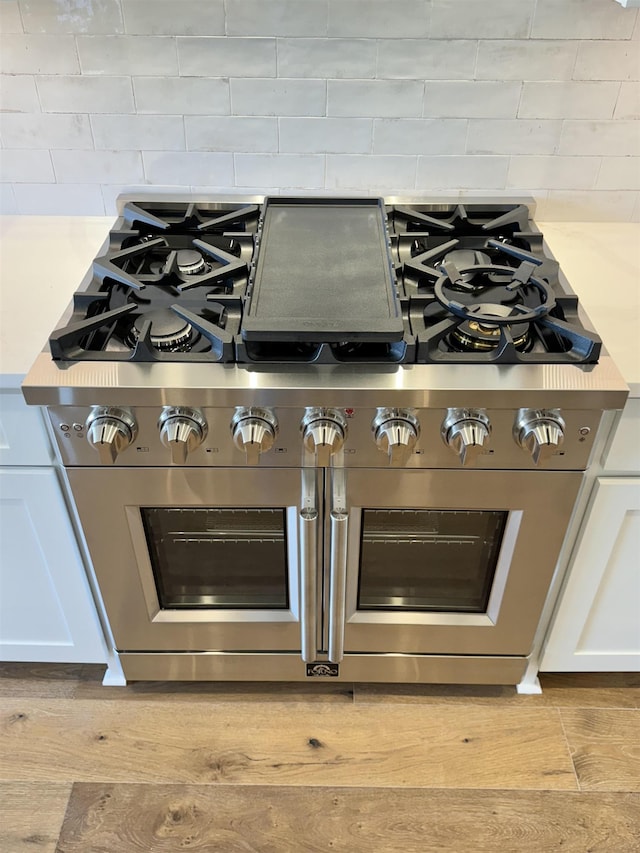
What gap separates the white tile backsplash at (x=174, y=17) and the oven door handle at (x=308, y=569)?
95 centimetres

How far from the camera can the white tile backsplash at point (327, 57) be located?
4.96 ft

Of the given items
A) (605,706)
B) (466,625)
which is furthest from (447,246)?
(605,706)

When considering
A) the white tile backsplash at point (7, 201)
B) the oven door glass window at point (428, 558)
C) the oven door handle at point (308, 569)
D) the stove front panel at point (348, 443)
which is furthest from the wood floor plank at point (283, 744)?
the white tile backsplash at point (7, 201)

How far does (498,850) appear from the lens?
4.89ft

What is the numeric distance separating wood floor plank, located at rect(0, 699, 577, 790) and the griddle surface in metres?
1.00

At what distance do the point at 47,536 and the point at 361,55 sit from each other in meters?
1.20

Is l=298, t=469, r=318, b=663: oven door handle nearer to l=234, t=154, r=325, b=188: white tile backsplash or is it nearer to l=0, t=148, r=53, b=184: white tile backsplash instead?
l=234, t=154, r=325, b=188: white tile backsplash

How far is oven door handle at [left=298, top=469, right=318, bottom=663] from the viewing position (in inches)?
52.1

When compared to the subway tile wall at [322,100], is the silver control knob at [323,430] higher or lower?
lower

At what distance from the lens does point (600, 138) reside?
1.61m

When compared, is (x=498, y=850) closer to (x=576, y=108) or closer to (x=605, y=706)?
(x=605, y=706)

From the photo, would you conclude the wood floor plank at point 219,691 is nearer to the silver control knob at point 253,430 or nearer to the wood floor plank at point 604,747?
the wood floor plank at point 604,747

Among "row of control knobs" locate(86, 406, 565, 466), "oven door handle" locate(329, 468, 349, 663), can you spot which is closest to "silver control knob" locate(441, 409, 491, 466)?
"row of control knobs" locate(86, 406, 565, 466)

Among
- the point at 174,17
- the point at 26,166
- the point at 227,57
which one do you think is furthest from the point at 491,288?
the point at 26,166
